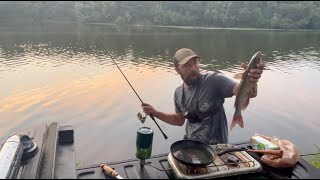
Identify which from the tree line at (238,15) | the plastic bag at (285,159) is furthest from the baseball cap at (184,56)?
the tree line at (238,15)

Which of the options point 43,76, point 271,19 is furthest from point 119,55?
point 271,19

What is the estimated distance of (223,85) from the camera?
4918 mm

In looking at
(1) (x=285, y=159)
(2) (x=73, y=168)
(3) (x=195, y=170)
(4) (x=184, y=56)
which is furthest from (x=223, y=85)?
(2) (x=73, y=168)

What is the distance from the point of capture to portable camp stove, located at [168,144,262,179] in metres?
3.51

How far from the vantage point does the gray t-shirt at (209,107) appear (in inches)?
195

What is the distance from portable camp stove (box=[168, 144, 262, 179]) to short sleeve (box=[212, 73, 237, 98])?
1242mm

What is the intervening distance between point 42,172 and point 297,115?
1742 centimetres

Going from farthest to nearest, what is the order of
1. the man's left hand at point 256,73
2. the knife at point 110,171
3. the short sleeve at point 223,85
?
the short sleeve at point 223,85 < the man's left hand at point 256,73 < the knife at point 110,171

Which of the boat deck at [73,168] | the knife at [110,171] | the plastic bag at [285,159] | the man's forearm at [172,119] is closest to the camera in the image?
the boat deck at [73,168]

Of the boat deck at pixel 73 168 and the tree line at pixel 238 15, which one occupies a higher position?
the boat deck at pixel 73 168

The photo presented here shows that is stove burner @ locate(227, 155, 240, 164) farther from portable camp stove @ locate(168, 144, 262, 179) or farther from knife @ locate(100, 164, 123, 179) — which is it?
knife @ locate(100, 164, 123, 179)

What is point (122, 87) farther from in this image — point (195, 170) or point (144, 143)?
point (195, 170)

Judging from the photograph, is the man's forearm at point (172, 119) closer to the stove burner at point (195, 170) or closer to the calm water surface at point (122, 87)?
the stove burner at point (195, 170)

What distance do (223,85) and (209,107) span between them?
417 millimetres
